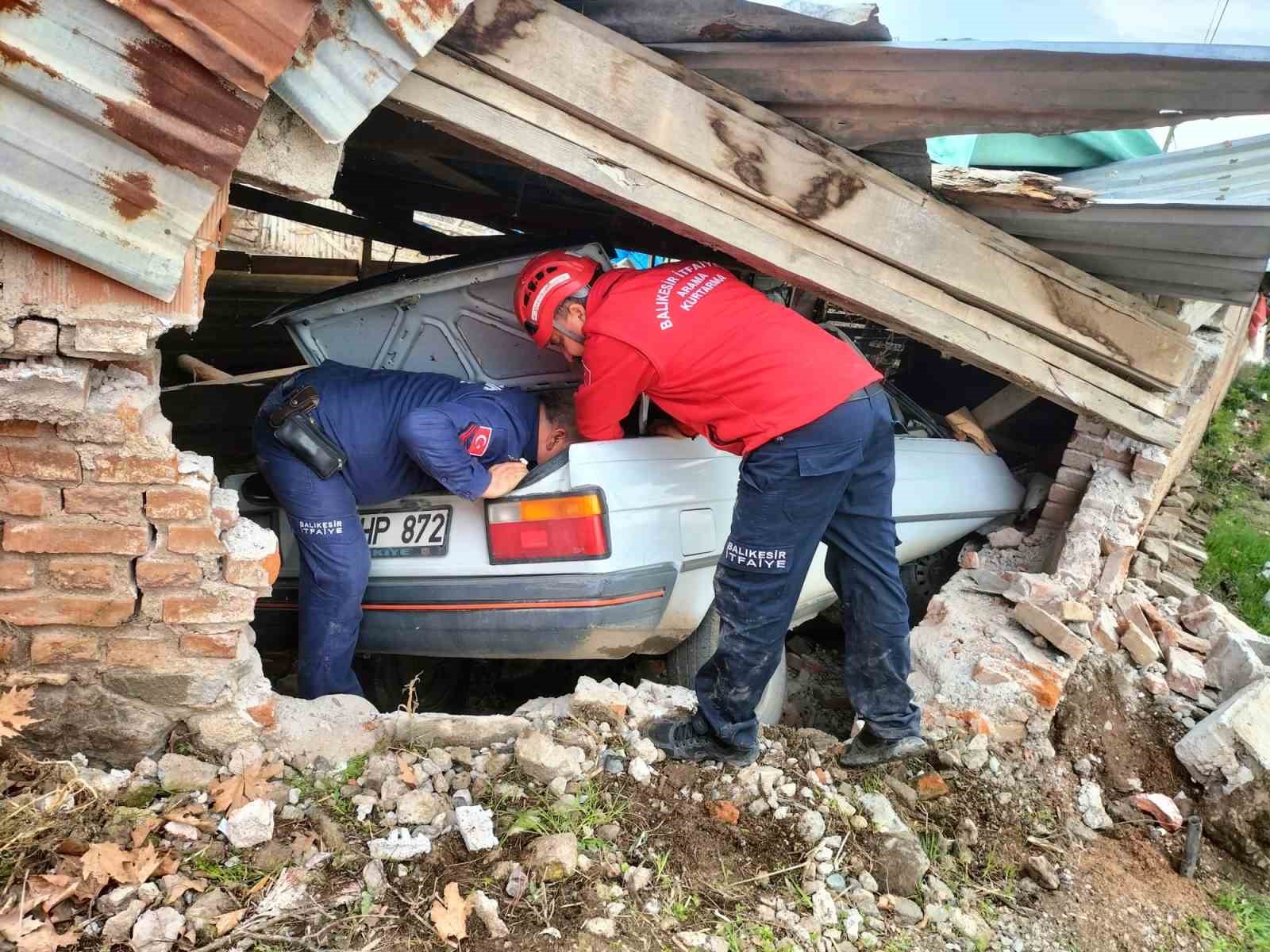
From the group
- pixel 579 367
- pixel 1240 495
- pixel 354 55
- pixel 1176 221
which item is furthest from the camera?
pixel 1240 495

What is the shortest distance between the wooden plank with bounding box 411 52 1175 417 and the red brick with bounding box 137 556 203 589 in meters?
1.49

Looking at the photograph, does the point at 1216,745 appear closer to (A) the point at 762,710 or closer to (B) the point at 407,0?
(A) the point at 762,710

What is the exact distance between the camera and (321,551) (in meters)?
3.16

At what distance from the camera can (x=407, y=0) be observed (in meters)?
2.12

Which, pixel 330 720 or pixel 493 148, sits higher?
pixel 493 148

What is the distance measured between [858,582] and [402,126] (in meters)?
2.52

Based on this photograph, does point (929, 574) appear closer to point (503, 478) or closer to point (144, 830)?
point (503, 478)

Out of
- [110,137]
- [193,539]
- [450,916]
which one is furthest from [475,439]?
[450,916]

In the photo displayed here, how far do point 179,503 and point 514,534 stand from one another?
1.11 metres

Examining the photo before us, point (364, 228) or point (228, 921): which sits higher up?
point (364, 228)

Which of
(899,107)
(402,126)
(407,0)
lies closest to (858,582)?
(899,107)

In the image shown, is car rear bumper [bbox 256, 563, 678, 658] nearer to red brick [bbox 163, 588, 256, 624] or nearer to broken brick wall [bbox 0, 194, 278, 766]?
broken brick wall [bbox 0, 194, 278, 766]

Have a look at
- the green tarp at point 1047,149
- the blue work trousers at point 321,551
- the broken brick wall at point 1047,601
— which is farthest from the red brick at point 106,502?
the green tarp at point 1047,149

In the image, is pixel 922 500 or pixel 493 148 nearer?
pixel 493 148
